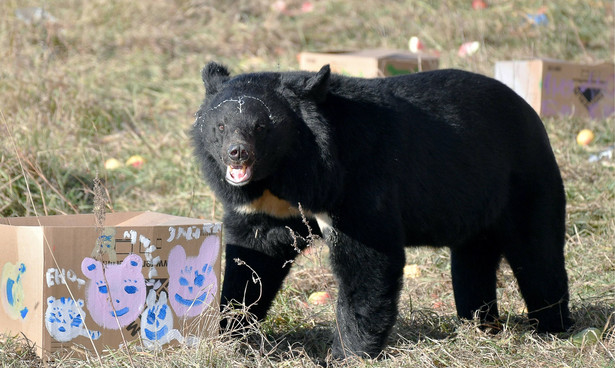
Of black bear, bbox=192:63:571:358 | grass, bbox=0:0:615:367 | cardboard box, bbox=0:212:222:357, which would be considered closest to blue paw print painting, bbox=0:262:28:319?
cardboard box, bbox=0:212:222:357

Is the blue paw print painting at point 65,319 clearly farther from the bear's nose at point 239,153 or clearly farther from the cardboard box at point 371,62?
the cardboard box at point 371,62

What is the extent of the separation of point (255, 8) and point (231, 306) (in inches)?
294

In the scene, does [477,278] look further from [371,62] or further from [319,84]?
[371,62]

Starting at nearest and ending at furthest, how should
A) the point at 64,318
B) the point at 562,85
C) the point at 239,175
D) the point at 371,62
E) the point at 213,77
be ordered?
the point at 64,318 < the point at 239,175 < the point at 213,77 < the point at 371,62 < the point at 562,85

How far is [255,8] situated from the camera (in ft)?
35.2

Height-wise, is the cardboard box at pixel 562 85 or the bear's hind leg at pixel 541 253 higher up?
the cardboard box at pixel 562 85

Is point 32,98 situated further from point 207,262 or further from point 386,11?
point 386,11

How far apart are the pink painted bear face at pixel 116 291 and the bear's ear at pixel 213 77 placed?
2.70 feet

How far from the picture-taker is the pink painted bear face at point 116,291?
10.7 ft

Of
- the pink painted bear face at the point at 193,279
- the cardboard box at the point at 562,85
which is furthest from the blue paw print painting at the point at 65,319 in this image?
the cardboard box at the point at 562,85

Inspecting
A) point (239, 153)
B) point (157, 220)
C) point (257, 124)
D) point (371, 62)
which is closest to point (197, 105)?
point (371, 62)

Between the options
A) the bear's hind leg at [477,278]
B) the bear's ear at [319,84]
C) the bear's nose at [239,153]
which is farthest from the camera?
the bear's hind leg at [477,278]

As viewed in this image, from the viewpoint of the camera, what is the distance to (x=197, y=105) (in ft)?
26.6

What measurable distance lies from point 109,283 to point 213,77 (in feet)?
3.31
